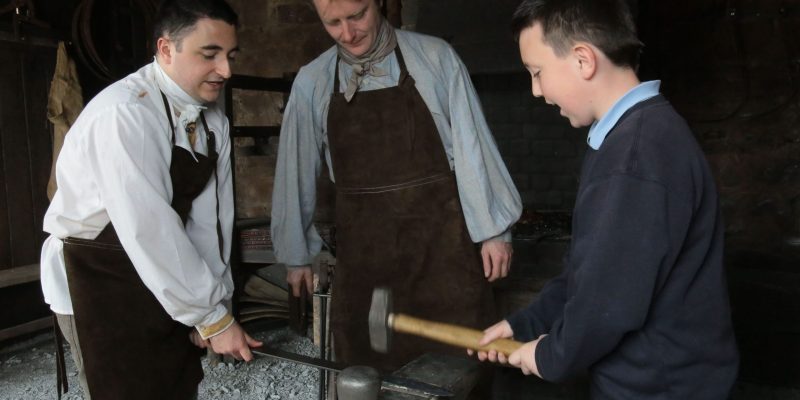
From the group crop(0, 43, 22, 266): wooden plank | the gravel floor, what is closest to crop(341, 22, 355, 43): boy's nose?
the gravel floor

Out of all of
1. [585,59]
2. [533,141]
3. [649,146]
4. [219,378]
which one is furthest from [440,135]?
[533,141]

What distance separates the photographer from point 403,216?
2252mm

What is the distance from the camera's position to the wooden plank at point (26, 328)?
3672 millimetres

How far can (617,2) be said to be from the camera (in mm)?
1315

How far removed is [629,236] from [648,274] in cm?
7

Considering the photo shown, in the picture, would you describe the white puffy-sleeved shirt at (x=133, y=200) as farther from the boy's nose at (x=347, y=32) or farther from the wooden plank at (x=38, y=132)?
the wooden plank at (x=38, y=132)

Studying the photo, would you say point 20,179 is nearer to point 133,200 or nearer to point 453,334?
point 133,200

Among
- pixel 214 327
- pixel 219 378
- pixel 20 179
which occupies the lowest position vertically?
pixel 219 378

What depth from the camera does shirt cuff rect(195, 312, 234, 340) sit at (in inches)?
69.2

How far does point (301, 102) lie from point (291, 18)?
2235 mm

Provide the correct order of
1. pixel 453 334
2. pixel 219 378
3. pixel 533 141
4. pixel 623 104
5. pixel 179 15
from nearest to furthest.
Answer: pixel 623 104 < pixel 453 334 < pixel 179 15 < pixel 219 378 < pixel 533 141

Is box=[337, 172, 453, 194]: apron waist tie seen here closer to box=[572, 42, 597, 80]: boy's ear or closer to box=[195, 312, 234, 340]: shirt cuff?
box=[195, 312, 234, 340]: shirt cuff

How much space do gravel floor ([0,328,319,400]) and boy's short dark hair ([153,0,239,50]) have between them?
1.91 m

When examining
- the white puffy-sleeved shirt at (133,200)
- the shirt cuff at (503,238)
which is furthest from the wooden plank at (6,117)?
the shirt cuff at (503,238)
